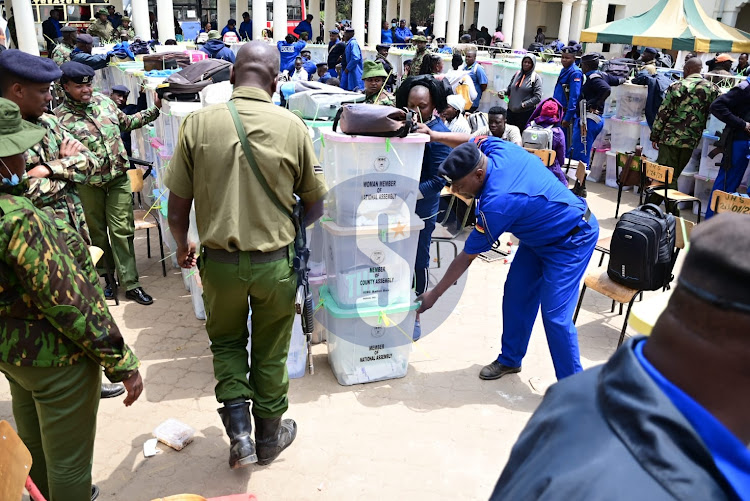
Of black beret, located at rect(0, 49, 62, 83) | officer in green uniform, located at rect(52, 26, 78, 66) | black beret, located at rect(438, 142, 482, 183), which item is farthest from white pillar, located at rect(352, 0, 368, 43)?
black beret, located at rect(438, 142, 482, 183)

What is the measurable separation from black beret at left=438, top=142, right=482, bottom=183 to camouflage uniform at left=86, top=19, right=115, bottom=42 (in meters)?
15.2

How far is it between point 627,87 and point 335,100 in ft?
22.5

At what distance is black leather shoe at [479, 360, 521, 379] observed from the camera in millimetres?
4320

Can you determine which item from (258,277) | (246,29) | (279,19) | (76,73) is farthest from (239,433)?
(246,29)

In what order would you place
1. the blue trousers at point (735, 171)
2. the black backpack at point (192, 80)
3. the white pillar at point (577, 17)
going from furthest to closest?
the white pillar at point (577, 17) < the blue trousers at point (735, 171) < the black backpack at point (192, 80)

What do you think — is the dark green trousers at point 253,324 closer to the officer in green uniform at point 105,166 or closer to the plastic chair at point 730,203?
the officer in green uniform at point 105,166

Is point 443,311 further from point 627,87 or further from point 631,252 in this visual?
point 627,87

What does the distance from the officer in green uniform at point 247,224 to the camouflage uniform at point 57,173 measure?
3.58 ft

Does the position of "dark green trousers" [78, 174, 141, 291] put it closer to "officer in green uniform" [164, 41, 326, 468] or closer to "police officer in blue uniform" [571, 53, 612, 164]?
"officer in green uniform" [164, 41, 326, 468]

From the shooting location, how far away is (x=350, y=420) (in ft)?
12.5

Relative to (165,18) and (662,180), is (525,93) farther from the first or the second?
(165,18)

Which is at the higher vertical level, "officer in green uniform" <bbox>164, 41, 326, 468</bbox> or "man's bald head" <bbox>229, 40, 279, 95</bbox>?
"man's bald head" <bbox>229, 40, 279, 95</bbox>

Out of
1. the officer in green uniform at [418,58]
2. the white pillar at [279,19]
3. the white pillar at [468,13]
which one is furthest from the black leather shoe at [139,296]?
the white pillar at [468,13]

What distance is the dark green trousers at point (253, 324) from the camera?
9.70 ft
